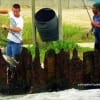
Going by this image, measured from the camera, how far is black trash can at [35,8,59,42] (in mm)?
17891

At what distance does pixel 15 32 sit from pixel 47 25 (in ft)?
13.0

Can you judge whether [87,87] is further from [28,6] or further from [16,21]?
[28,6]

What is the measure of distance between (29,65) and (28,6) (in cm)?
1765

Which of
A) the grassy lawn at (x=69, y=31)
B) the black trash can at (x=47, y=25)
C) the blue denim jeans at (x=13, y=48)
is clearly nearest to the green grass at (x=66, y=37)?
the grassy lawn at (x=69, y=31)

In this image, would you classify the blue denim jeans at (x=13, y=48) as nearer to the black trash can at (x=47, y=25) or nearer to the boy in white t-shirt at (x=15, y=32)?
the boy in white t-shirt at (x=15, y=32)

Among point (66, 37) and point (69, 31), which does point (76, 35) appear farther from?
point (69, 31)

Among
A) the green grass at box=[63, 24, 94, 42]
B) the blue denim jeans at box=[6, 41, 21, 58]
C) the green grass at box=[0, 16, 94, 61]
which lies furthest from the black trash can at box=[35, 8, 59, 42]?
the blue denim jeans at box=[6, 41, 21, 58]

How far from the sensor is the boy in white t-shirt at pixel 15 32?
13984mm

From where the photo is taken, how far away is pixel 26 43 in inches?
770

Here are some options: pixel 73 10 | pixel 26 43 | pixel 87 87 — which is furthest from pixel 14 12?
pixel 73 10

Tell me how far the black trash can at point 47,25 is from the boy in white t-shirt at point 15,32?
3.72 m

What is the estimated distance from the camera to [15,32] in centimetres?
1403

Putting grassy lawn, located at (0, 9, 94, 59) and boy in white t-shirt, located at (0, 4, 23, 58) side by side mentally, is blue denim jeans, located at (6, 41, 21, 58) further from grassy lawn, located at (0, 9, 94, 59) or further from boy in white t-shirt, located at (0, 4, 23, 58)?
grassy lawn, located at (0, 9, 94, 59)

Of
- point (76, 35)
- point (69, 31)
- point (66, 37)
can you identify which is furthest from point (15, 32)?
point (69, 31)
